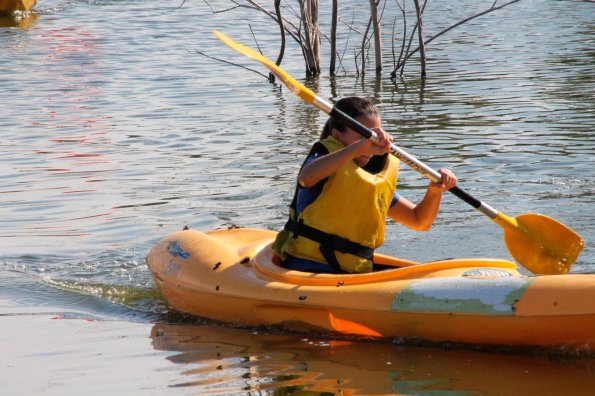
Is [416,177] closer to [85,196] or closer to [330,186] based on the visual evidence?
[85,196]

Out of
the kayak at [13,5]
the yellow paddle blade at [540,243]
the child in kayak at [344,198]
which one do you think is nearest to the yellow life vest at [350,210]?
the child in kayak at [344,198]

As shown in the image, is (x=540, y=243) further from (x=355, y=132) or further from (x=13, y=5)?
(x=13, y=5)

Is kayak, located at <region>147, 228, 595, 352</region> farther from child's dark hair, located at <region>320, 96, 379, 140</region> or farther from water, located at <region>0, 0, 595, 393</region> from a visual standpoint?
child's dark hair, located at <region>320, 96, 379, 140</region>

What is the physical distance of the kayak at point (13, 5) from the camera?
62.9 ft

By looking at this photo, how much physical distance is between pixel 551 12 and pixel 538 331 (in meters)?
15.5

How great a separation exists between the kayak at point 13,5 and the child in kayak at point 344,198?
1556cm

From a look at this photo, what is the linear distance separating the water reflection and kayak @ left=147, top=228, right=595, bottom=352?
0.08 meters

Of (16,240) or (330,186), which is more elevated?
(330,186)

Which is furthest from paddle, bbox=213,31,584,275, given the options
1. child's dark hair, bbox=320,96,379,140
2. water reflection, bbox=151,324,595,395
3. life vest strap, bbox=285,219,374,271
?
water reflection, bbox=151,324,595,395

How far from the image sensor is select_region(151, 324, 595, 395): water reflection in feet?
12.6

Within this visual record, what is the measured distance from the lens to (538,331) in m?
4.12

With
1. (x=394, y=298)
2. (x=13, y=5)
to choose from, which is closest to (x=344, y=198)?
(x=394, y=298)

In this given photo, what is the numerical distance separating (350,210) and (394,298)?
44 centimetres

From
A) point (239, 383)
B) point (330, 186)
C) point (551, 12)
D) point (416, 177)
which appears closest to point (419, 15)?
point (416, 177)
